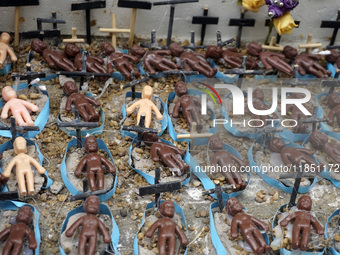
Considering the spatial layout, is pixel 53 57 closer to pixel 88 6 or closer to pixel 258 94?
pixel 88 6

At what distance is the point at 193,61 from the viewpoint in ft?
11.6

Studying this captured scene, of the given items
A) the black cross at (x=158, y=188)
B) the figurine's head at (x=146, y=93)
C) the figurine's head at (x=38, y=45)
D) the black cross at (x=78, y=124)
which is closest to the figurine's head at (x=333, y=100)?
the figurine's head at (x=146, y=93)

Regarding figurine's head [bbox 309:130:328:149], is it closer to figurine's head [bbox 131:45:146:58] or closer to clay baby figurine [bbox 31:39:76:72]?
figurine's head [bbox 131:45:146:58]

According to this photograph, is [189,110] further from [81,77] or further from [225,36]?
[225,36]

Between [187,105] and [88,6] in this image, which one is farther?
[88,6]

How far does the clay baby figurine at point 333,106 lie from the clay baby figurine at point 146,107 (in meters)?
1.06

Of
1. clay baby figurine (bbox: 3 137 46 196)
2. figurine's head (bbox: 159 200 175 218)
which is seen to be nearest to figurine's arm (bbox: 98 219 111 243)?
figurine's head (bbox: 159 200 175 218)

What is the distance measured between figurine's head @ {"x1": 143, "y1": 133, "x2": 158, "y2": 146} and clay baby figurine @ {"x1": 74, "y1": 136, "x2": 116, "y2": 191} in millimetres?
307

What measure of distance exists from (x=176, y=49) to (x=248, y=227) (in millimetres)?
1635

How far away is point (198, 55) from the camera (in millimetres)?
3672

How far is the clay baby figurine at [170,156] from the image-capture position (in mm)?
2777

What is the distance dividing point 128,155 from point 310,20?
2.04 metres

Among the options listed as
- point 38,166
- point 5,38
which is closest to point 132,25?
point 5,38

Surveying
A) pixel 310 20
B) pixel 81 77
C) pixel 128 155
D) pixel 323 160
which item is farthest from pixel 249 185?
pixel 310 20
